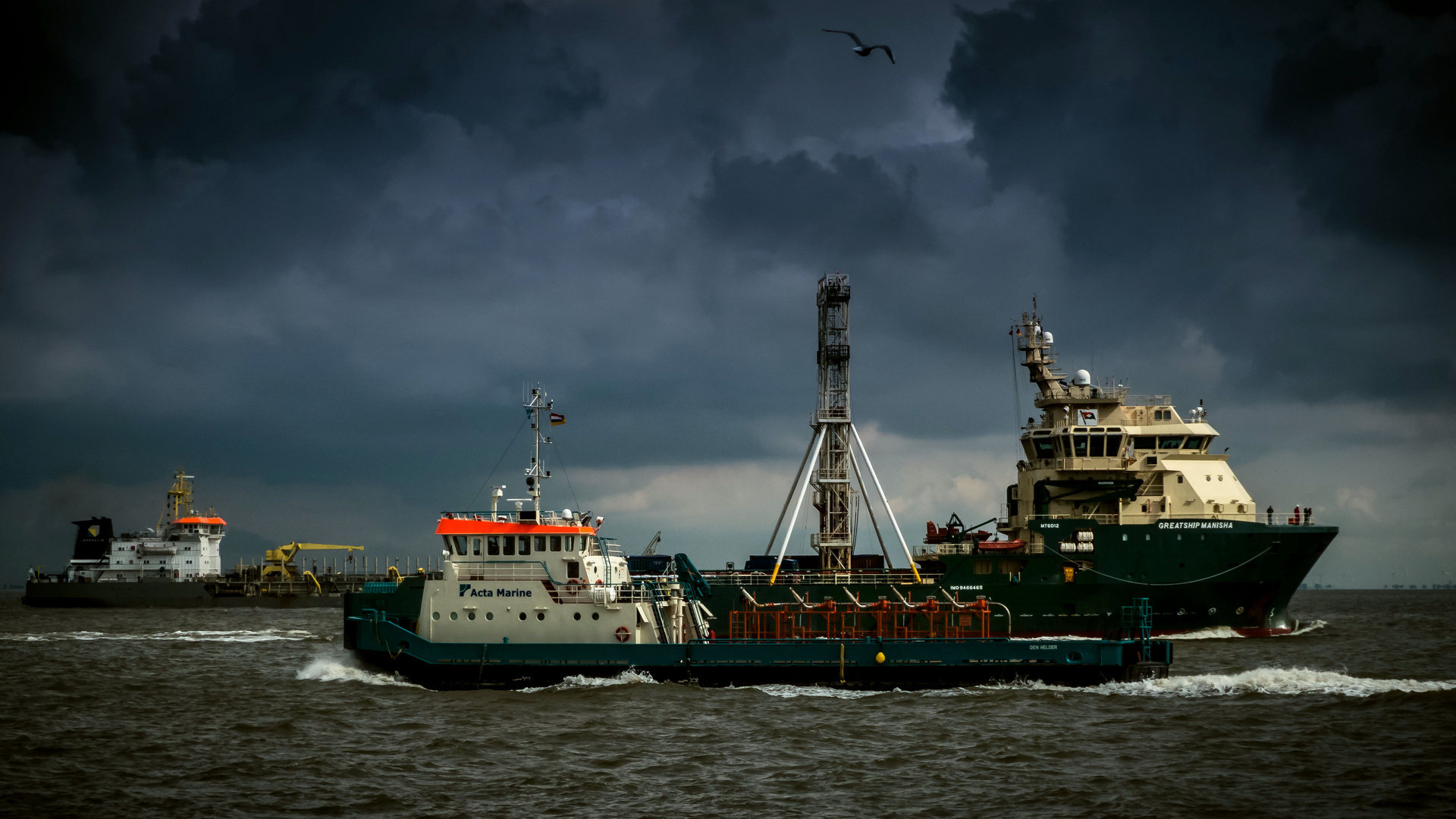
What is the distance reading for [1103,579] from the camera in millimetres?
38188

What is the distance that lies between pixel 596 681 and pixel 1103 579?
1938cm

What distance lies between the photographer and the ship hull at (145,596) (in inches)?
3009

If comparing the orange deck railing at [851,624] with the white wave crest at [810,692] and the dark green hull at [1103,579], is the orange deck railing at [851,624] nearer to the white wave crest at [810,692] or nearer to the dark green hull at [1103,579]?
the dark green hull at [1103,579]

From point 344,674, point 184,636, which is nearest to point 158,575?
point 184,636

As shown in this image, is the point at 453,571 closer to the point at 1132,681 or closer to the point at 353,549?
the point at 1132,681

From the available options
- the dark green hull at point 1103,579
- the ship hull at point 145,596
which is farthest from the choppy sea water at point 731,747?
the ship hull at point 145,596

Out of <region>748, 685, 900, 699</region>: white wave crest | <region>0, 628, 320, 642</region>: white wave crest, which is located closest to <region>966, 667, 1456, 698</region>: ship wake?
<region>748, 685, 900, 699</region>: white wave crest

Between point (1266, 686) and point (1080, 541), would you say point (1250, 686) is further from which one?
point (1080, 541)

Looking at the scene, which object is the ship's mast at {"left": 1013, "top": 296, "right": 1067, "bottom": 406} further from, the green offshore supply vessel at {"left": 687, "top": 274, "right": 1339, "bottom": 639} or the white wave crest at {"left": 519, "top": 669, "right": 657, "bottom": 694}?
the white wave crest at {"left": 519, "top": 669, "right": 657, "bottom": 694}

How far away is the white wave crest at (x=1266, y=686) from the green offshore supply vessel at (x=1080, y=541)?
8533 millimetres

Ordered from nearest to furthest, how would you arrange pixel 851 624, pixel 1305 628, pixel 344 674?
pixel 344 674 < pixel 851 624 < pixel 1305 628

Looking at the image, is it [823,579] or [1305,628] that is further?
[1305,628]

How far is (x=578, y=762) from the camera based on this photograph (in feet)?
67.5

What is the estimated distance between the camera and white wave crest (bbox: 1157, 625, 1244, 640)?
39.0m
